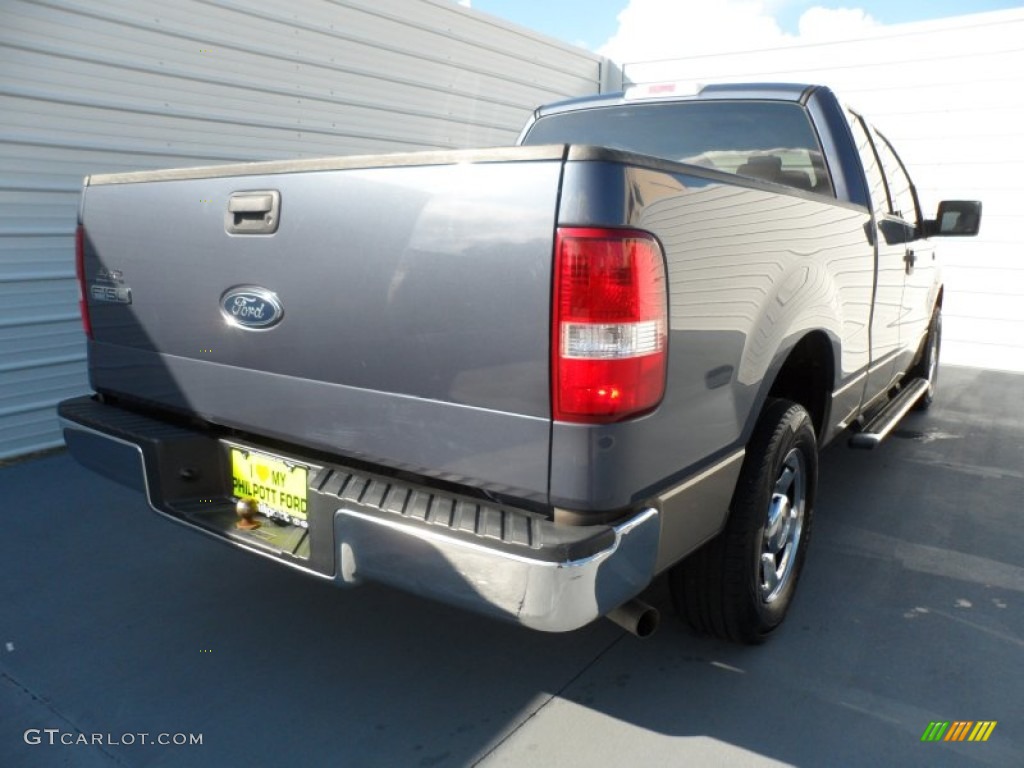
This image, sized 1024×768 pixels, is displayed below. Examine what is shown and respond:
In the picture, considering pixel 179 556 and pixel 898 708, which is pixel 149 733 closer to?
pixel 179 556

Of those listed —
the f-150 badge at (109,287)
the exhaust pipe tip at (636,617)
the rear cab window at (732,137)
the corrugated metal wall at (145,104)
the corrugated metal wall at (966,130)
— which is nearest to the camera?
the exhaust pipe tip at (636,617)

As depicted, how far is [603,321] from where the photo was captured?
1676mm

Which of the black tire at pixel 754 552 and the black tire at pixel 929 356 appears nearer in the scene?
the black tire at pixel 754 552

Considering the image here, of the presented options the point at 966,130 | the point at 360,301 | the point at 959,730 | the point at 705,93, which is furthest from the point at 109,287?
the point at 966,130

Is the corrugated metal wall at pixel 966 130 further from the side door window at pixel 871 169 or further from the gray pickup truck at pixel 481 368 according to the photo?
the gray pickup truck at pixel 481 368

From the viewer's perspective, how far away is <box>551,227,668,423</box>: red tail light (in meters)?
1.65

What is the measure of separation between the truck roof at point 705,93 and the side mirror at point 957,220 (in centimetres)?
113

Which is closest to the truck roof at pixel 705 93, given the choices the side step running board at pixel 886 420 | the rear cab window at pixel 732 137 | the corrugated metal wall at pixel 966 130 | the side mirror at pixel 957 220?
the rear cab window at pixel 732 137

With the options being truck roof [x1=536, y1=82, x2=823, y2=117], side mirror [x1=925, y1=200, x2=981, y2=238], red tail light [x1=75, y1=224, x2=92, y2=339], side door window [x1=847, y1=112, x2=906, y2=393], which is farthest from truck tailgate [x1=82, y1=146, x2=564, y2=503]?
side mirror [x1=925, y1=200, x2=981, y2=238]

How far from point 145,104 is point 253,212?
3.62 metres

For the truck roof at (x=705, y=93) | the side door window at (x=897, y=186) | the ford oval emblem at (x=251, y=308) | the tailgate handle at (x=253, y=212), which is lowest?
the ford oval emblem at (x=251, y=308)

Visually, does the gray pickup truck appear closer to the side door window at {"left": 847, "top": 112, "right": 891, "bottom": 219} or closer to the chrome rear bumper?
the chrome rear bumper

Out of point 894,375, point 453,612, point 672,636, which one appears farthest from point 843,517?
point 453,612

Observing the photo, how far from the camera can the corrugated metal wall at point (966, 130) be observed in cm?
789
